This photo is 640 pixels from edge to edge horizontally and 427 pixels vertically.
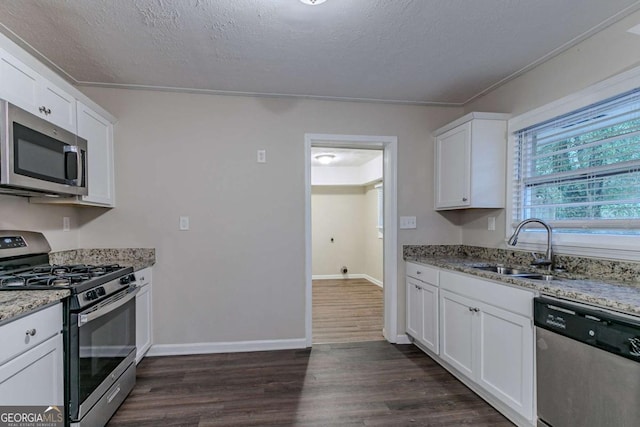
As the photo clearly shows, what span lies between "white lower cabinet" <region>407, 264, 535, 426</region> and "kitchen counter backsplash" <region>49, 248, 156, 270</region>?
250 centimetres

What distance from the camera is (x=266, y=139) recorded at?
3092 millimetres

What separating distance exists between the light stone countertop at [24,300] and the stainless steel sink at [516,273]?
2514 mm

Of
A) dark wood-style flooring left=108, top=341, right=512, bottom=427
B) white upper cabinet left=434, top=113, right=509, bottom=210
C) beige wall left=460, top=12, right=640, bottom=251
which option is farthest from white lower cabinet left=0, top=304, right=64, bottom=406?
beige wall left=460, top=12, right=640, bottom=251

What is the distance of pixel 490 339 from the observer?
6.82 ft

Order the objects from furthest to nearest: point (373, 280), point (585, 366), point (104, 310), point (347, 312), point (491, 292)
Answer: point (373, 280) < point (347, 312) < point (491, 292) < point (104, 310) < point (585, 366)

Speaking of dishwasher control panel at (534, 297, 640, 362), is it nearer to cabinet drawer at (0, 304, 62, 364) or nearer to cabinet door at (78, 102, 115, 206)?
cabinet drawer at (0, 304, 62, 364)

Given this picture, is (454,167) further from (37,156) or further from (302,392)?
(37,156)

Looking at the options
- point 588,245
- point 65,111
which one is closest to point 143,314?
point 65,111

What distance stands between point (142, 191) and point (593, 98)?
3.45m

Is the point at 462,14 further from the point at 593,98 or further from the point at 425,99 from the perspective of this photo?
the point at 425,99

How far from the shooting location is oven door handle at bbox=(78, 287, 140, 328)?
1.64 meters

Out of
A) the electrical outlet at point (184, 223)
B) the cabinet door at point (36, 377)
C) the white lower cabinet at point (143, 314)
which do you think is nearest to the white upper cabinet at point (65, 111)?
the electrical outlet at point (184, 223)

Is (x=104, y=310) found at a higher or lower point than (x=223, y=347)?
higher

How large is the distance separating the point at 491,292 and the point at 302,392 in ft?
4.80
